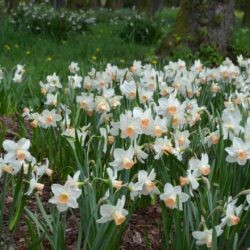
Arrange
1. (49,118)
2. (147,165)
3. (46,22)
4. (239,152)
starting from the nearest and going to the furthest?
(239,152)
(147,165)
(49,118)
(46,22)

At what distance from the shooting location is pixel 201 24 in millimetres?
7727

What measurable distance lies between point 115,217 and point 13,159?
511 millimetres

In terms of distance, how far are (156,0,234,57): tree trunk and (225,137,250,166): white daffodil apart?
225 inches

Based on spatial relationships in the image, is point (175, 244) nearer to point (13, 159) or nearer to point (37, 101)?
point (13, 159)

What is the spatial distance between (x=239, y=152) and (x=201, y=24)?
A: 5.84 metres

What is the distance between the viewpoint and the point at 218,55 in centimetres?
765

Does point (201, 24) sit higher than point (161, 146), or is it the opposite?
point (161, 146)

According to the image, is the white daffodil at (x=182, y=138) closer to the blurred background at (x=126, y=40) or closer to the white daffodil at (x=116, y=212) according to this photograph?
the white daffodil at (x=116, y=212)

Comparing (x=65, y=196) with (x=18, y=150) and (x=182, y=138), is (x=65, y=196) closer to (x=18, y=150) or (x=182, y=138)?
(x=18, y=150)

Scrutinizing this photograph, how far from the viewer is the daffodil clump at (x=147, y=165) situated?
72.6 inches

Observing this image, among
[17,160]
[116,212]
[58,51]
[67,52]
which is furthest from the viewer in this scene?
[58,51]

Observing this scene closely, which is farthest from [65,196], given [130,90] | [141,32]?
[141,32]

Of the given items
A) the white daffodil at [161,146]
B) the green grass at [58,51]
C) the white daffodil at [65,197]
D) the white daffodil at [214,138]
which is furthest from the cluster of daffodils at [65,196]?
the green grass at [58,51]

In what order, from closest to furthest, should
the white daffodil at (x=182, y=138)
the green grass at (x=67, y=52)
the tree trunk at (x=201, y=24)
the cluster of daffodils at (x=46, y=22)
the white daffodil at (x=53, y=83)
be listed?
1. the white daffodil at (x=182, y=138)
2. the white daffodil at (x=53, y=83)
3. the green grass at (x=67, y=52)
4. the tree trunk at (x=201, y=24)
5. the cluster of daffodils at (x=46, y=22)
